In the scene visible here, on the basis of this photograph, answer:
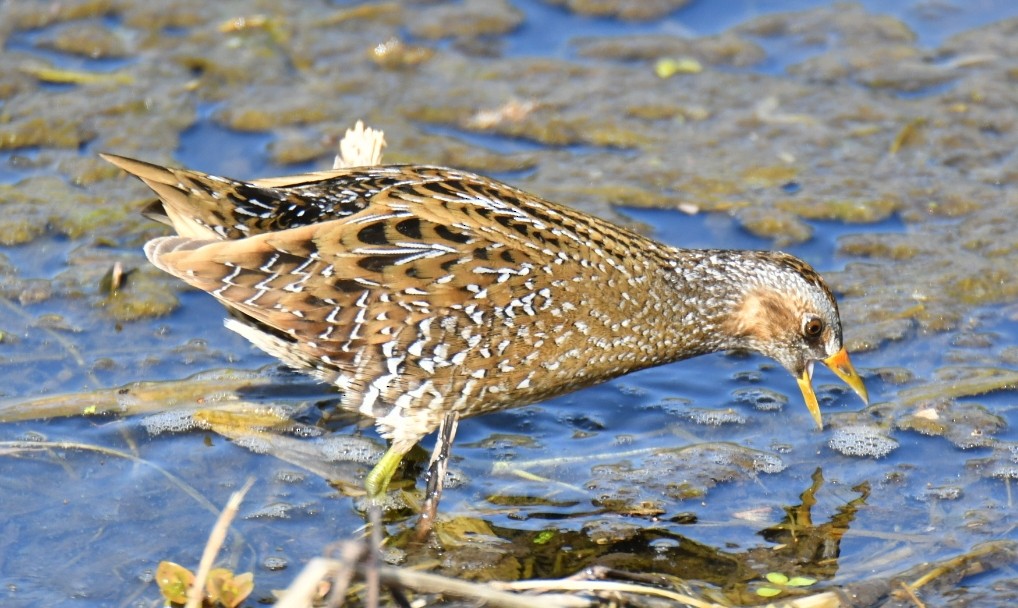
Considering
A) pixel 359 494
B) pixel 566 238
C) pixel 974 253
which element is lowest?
pixel 359 494

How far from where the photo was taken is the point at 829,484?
602 centimetres

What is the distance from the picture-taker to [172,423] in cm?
625

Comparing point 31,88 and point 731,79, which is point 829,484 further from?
point 31,88

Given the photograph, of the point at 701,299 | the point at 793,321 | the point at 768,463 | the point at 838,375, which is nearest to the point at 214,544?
the point at 701,299

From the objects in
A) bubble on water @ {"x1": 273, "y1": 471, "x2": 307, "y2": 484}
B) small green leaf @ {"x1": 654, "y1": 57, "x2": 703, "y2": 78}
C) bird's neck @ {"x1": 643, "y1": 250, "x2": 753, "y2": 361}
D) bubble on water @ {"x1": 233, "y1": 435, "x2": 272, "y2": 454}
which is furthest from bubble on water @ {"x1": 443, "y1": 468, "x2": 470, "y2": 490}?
small green leaf @ {"x1": 654, "y1": 57, "x2": 703, "y2": 78}

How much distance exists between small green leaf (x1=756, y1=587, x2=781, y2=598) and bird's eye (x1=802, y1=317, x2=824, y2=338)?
130cm

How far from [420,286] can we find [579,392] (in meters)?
1.54

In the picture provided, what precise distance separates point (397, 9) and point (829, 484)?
5.09m

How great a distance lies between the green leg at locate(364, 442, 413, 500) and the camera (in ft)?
19.1

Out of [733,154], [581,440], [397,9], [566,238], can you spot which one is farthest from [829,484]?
[397,9]

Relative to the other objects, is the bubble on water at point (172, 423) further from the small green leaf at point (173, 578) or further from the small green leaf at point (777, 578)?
the small green leaf at point (777, 578)

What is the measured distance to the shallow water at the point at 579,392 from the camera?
562 centimetres

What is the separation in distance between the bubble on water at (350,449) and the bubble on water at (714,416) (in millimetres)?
1497

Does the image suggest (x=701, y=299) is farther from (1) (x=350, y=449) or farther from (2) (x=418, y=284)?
(1) (x=350, y=449)
